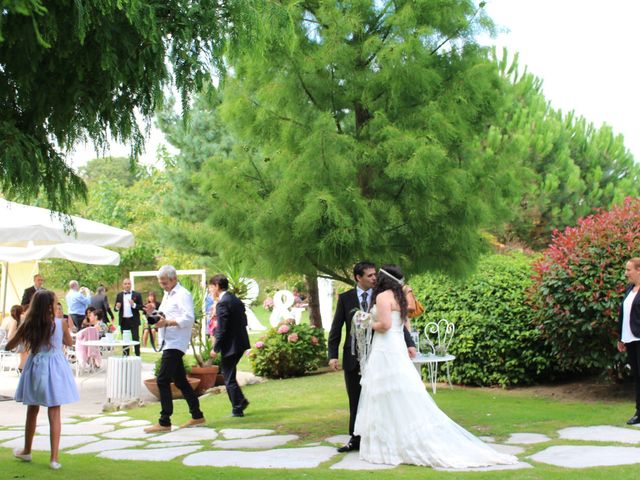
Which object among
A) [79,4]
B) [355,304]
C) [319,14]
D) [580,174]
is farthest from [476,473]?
[580,174]

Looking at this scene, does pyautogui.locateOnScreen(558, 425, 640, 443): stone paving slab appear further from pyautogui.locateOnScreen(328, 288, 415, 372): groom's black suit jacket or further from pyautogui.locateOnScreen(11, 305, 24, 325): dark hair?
pyautogui.locateOnScreen(11, 305, 24, 325): dark hair

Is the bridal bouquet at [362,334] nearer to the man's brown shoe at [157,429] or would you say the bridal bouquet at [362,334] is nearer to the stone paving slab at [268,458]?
the stone paving slab at [268,458]

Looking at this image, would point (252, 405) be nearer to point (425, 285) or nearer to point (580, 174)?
point (425, 285)

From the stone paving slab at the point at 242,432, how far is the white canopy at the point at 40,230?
382 centimetres

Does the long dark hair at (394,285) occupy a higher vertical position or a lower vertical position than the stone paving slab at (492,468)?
higher

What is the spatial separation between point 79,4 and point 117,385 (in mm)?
7951

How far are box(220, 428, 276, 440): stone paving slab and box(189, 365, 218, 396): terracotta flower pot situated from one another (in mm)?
3408

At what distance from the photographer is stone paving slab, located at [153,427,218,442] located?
8016 mm

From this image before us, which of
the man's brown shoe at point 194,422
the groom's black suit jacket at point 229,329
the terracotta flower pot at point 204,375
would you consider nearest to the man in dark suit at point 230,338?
the groom's black suit jacket at point 229,329

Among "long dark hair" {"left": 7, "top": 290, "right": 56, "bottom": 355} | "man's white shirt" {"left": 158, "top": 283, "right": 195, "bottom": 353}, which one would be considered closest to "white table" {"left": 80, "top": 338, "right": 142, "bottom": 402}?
"man's white shirt" {"left": 158, "top": 283, "right": 195, "bottom": 353}

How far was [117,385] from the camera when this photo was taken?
1091 cm

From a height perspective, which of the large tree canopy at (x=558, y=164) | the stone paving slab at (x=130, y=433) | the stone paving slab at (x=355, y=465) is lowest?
the stone paving slab at (x=355, y=465)

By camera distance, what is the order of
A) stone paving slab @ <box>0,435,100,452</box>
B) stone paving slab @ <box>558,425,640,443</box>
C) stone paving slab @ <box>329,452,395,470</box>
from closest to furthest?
stone paving slab @ <box>329,452,395,470</box> → stone paving slab @ <box>558,425,640,443</box> → stone paving slab @ <box>0,435,100,452</box>

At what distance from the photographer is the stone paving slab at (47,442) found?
7781mm
